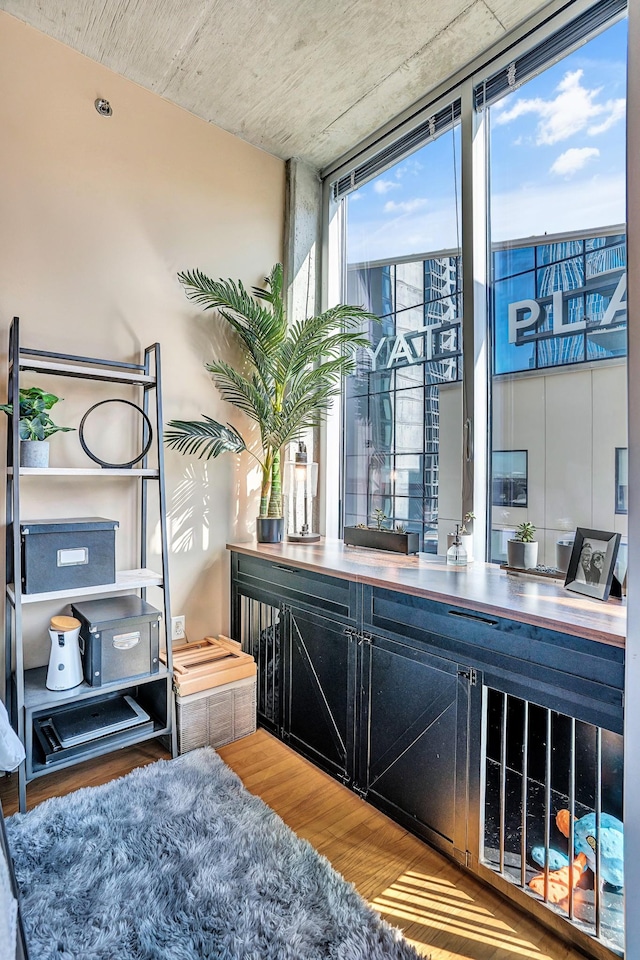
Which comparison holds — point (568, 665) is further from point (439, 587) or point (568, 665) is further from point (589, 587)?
point (439, 587)

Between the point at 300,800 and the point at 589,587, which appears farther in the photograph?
the point at 300,800

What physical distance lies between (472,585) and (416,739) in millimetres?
547

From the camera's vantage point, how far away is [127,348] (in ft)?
7.63

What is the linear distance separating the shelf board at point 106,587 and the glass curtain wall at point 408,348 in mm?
1198

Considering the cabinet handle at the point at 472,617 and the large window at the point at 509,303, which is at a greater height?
the large window at the point at 509,303

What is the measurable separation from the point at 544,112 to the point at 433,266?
27.6 inches

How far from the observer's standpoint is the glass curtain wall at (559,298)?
1.75 meters

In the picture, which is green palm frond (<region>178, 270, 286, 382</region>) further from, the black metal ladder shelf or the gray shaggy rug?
the gray shaggy rug

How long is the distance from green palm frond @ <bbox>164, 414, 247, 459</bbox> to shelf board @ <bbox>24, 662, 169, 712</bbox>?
3.38ft

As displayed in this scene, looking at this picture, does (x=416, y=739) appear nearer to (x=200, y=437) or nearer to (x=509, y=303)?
(x=200, y=437)

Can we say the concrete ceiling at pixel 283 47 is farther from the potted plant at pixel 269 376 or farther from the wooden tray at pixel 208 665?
the wooden tray at pixel 208 665

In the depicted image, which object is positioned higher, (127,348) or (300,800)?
(127,348)

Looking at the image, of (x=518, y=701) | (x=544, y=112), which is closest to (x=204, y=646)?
(x=518, y=701)

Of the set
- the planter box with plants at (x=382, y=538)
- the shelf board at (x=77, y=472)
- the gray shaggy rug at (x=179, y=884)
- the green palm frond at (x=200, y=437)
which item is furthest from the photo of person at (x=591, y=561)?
the shelf board at (x=77, y=472)
